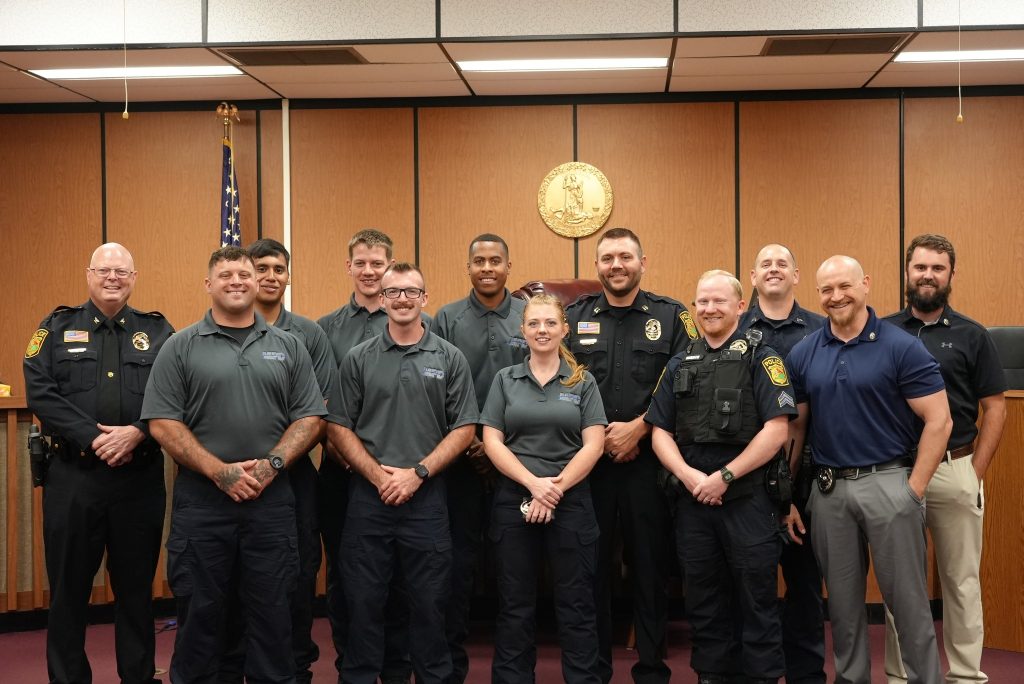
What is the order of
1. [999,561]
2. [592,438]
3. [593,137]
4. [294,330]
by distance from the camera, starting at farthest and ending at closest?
1. [593,137]
2. [999,561]
3. [294,330]
4. [592,438]

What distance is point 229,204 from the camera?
715 cm

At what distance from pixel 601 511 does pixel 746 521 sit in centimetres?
61

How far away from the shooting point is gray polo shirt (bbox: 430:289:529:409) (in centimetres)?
409

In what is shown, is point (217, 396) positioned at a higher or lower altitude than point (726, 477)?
higher

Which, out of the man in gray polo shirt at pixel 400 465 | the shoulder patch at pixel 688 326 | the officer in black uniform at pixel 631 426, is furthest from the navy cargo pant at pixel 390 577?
the shoulder patch at pixel 688 326

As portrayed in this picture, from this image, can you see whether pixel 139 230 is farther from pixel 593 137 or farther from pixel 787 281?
pixel 787 281

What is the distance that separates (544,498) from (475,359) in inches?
33.6

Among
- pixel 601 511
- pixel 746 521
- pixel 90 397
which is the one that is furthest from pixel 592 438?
pixel 90 397

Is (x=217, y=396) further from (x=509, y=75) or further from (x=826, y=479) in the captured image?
(x=509, y=75)

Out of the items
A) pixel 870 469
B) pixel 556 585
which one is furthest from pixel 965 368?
pixel 556 585

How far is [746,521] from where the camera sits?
3.48 meters

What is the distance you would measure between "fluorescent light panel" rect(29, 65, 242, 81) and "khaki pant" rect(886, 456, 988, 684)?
5.11 m


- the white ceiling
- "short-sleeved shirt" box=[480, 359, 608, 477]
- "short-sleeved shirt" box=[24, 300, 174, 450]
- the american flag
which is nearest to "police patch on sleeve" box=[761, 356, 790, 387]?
"short-sleeved shirt" box=[480, 359, 608, 477]

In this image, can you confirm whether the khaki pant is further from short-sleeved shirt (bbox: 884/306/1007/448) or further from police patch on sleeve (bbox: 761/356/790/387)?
police patch on sleeve (bbox: 761/356/790/387)
